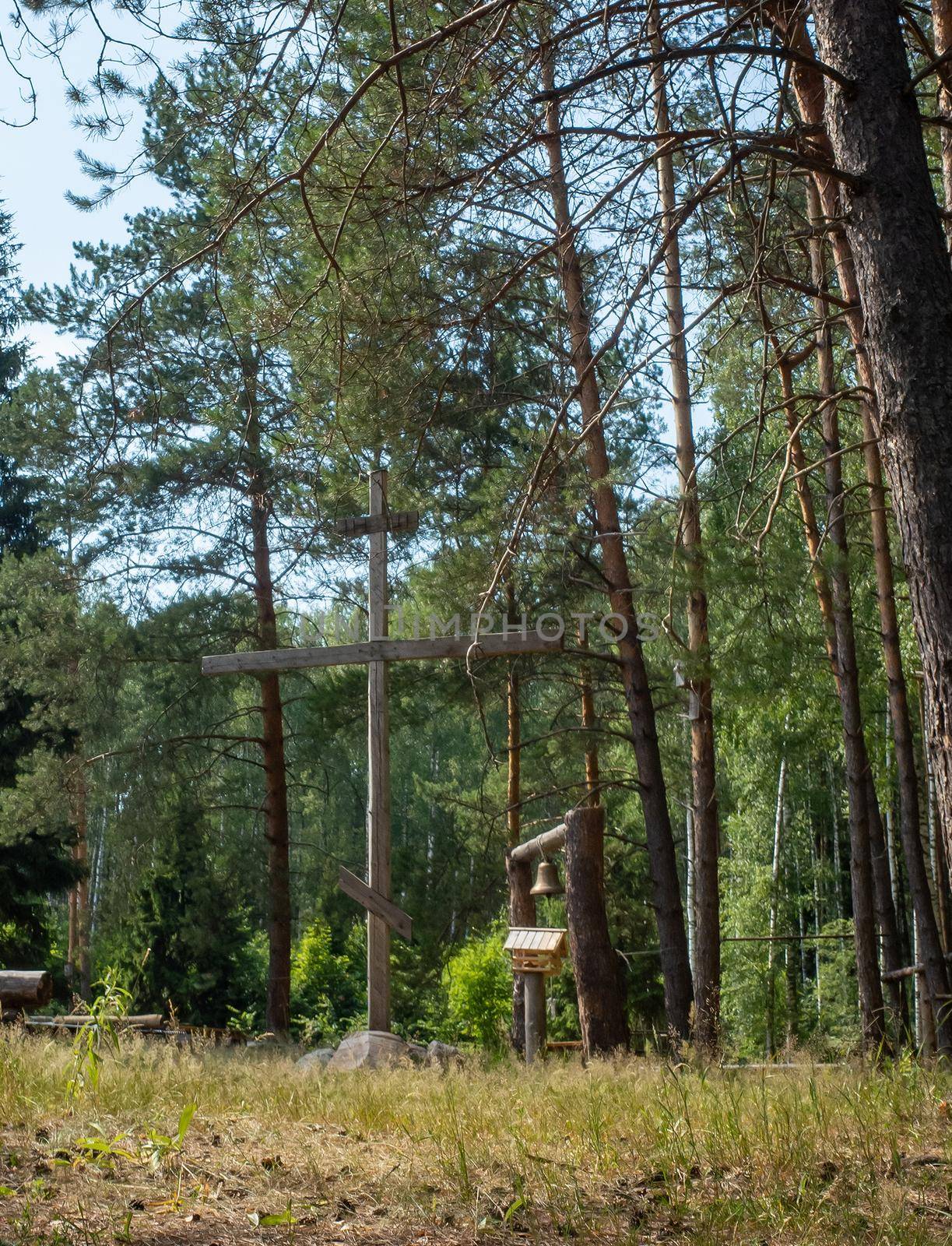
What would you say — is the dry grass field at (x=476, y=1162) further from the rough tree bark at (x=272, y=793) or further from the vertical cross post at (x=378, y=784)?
the rough tree bark at (x=272, y=793)

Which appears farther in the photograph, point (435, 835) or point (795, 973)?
point (435, 835)

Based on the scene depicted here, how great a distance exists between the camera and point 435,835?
1075 inches

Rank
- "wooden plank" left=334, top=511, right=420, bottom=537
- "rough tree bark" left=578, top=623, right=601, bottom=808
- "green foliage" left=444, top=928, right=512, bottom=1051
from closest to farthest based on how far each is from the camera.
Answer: "wooden plank" left=334, top=511, right=420, bottom=537 → "rough tree bark" left=578, top=623, right=601, bottom=808 → "green foliage" left=444, top=928, right=512, bottom=1051

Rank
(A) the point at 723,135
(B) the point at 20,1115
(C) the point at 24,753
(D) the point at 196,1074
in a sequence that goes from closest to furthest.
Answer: (A) the point at 723,135 → (B) the point at 20,1115 → (D) the point at 196,1074 → (C) the point at 24,753

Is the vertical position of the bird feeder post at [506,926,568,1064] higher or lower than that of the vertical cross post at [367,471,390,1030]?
lower

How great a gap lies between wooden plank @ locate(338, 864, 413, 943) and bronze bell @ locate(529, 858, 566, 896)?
107cm

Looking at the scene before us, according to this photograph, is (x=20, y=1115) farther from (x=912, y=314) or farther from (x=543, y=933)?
(x=543, y=933)

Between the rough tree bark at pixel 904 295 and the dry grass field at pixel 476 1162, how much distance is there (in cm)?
117

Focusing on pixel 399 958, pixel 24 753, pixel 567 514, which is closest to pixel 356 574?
pixel 567 514

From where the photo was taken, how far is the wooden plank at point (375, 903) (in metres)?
9.14


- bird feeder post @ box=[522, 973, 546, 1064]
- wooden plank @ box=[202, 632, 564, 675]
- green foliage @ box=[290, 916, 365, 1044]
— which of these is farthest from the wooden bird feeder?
green foliage @ box=[290, 916, 365, 1044]

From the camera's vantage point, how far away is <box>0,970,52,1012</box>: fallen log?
7.20 m

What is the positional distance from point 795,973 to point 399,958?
25.1ft

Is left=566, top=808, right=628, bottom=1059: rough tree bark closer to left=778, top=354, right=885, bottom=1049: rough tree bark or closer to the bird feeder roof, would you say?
the bird feeder roof
